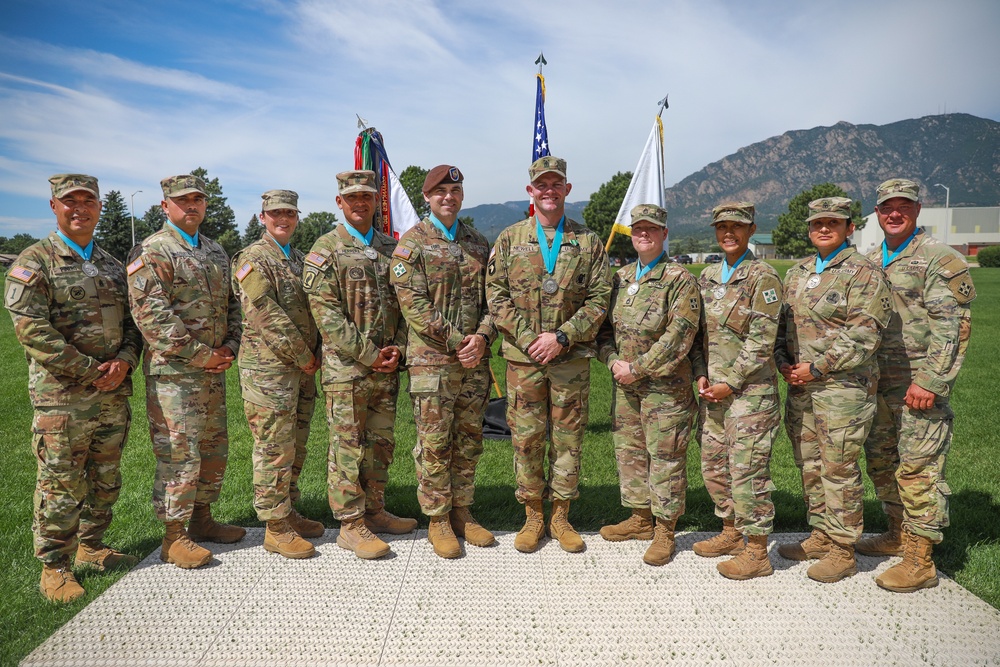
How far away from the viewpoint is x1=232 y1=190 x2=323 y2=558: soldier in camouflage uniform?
4383 mm

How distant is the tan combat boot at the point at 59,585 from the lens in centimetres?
395

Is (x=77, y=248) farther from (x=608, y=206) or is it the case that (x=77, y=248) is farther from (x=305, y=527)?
(x=608, y=206)

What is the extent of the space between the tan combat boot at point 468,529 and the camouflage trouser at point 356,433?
0.73m

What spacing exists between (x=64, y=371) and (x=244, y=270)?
130 centimetres

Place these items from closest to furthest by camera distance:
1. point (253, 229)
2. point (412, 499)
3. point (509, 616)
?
point (509, 616)
point (412, 499)
point (253, 229)

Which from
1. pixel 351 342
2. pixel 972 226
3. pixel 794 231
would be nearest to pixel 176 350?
pixel 351 342

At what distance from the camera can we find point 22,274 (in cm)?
385

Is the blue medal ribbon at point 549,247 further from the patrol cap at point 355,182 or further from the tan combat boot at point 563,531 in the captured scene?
the tan combat boot at point 563,531

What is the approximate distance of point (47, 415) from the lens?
13.0ft

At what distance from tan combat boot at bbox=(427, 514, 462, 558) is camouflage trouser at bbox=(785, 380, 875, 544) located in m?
2.65

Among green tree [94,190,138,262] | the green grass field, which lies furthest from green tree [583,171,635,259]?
the green grass field

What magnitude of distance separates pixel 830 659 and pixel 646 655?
3.34 feet

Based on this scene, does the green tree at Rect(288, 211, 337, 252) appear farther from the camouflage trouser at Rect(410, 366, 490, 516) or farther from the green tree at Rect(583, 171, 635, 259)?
the camouflage trouser at Rect(410, 366, 490, 516)

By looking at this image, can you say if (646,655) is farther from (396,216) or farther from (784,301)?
(396,216)
